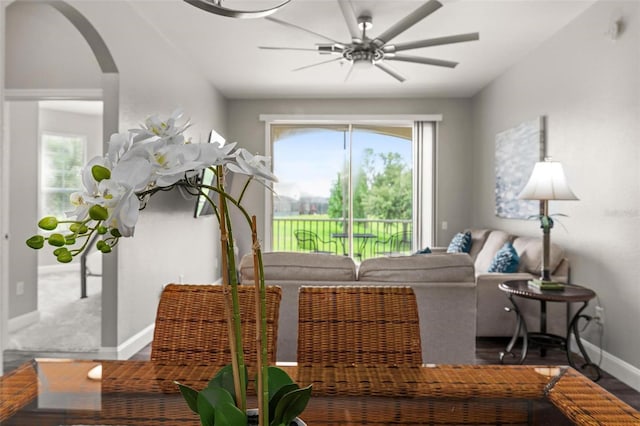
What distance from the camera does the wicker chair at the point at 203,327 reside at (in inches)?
58.7

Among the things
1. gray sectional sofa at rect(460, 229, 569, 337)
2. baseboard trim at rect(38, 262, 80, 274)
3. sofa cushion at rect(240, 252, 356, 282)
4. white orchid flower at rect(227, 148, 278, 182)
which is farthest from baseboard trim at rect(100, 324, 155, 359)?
baseboard trim at rect(38, 262, 80, 274)

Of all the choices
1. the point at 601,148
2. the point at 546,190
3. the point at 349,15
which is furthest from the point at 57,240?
the point at 601,148

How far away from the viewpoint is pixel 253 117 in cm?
700

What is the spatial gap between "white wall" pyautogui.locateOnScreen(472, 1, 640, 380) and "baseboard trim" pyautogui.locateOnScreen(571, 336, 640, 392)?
21 mm

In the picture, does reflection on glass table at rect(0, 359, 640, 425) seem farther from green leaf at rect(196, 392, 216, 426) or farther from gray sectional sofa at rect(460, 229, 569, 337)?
gray sectional sofa at rect(460, 229, 569, 337)

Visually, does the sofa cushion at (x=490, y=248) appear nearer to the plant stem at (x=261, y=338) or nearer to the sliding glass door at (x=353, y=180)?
the sliding glass door at (x=353, y=180)

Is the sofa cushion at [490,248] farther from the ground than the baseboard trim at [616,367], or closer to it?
farther from the ground

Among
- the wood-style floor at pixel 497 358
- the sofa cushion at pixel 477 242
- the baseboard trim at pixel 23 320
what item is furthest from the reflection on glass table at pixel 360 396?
the sofa cushion at pixel 477 242

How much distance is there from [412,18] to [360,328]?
7.86 ft

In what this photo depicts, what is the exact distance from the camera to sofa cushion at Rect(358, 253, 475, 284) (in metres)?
2.83

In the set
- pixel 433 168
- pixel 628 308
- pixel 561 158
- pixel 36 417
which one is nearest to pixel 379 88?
pixel 433 168

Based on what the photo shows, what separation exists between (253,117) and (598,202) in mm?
4804

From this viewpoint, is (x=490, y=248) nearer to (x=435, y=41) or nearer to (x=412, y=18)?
(x=435, y=41)

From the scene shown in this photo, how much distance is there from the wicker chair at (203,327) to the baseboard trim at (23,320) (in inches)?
141
